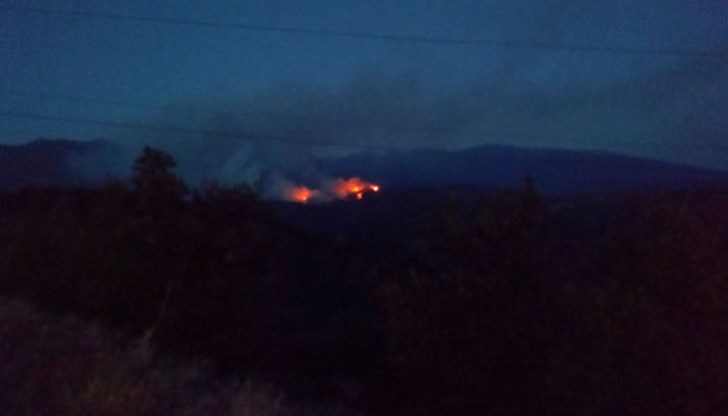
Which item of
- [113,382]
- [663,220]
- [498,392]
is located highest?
[663,220]

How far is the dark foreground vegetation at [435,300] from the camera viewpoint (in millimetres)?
15625

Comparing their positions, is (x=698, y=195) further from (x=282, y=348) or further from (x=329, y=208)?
(x=329, y=208)

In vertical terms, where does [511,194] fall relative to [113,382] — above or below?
above

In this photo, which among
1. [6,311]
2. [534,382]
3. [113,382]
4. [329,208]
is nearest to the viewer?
[113,382]

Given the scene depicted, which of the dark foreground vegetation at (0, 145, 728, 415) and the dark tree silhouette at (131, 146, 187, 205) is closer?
the dark foreground vegetation at (0, 145, 728, 415)

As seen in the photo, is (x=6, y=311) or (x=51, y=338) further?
(x=6, y=311)

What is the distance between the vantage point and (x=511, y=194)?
2311cm

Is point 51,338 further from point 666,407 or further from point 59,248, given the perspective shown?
point 59,248

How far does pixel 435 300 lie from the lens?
22.2m

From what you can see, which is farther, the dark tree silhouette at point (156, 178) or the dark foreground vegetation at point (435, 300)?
the dark tree silhouette at point (156, 178)

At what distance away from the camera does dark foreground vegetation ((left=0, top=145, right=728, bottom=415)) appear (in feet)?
51.3

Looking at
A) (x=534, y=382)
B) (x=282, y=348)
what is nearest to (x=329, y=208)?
(x=282, y=348)

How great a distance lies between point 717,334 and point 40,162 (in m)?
51.8

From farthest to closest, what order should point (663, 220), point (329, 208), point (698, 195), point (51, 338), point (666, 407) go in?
point (329, 208), point (698, 195), point (663, 220), point (666, 407), point (51, 338)
